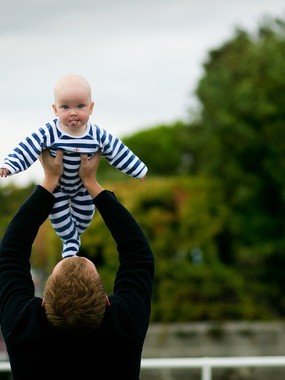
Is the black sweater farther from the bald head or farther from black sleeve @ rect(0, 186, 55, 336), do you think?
the bald head

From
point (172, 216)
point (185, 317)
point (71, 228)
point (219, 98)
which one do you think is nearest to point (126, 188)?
point (172, 216)

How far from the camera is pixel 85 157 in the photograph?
3900 mm

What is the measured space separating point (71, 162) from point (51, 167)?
0.07 m

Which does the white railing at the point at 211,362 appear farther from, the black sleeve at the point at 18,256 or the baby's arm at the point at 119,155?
the black sleeve at the point at 18,256

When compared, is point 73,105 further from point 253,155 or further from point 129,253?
point 253,155

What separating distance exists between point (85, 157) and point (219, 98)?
31.0m

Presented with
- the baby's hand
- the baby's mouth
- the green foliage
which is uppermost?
the green foliage

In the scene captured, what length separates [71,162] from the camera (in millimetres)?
3906

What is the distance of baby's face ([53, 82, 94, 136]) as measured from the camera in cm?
376

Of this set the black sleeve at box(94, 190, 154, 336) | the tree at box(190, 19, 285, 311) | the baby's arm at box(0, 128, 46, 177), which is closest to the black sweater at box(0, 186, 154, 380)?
the black sleeve at box(94, 190, 154, 336)

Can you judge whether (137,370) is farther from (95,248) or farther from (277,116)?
(277,116)

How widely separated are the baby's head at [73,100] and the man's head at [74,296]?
1.76 ft

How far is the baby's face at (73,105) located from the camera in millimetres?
3762

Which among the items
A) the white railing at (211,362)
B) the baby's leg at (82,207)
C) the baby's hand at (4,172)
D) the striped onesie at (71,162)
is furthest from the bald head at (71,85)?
the white railing at (211,362)
